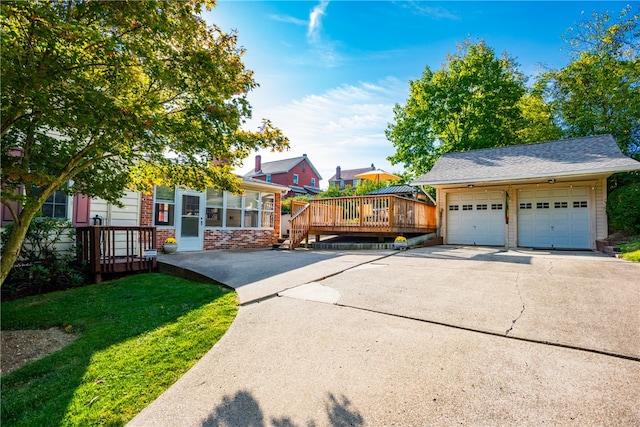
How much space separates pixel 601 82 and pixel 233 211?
18.9 meters

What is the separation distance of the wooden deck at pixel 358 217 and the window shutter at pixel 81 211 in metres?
6.20

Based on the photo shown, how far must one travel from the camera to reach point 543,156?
11.5m

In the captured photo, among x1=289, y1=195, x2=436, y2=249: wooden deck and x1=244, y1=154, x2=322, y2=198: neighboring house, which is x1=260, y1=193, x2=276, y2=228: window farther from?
x1=244, y1=154, x2=322, y2=198: neighboring house

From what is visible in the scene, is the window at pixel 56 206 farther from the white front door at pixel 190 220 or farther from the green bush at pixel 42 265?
the white front door at pixel 190 220

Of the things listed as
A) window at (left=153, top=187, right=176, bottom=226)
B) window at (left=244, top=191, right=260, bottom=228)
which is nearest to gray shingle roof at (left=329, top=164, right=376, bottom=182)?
window at (left=244, top=191, right=260, bottom=228)

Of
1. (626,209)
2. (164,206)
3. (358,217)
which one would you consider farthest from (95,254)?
(626,209)

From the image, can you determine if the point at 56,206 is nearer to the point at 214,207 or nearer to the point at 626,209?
the point at 214,207

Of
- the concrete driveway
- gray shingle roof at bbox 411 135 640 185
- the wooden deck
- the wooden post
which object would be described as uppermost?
gray shingle roof at bbox 411 135 640 185

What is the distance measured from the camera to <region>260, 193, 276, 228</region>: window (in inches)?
483

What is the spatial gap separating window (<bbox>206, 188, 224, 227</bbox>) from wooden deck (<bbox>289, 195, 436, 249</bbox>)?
105 inches

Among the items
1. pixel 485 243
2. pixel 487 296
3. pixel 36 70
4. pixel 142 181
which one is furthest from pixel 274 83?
pixel 485 243

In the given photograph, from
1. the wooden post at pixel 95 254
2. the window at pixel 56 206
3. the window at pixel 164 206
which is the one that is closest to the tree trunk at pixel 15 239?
the wooden post at pixel 95 254

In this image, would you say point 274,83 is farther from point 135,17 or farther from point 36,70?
point 36,70

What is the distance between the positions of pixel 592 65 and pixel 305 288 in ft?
65.6
